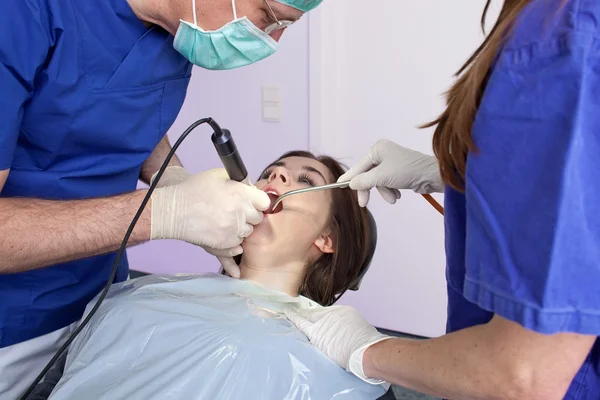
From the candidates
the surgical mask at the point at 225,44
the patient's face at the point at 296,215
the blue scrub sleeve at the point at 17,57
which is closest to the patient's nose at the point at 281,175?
the patient's face at the point at 296,215

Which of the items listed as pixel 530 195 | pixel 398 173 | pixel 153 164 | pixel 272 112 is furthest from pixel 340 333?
pixel 272 112

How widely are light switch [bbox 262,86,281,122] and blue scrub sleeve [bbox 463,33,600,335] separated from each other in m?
2.12

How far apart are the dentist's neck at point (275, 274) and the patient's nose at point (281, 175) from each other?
232 mm

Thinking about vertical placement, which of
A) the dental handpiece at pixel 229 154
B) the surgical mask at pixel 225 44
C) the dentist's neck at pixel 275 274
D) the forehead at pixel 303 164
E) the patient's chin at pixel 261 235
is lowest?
the dentist's neck at pixel 275 274

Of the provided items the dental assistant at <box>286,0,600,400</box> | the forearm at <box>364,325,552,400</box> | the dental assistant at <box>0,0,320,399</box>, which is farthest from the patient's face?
the dental assistant at <box>286,0,600,400</box>

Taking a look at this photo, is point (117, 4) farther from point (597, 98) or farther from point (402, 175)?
point (597, 98)

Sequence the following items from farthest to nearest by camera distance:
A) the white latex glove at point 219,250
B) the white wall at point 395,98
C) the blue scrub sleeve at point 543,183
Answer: the white wall at point 395,98 → the white latex glove at point 219,250 → the blue scrub sleeve at point 543,183

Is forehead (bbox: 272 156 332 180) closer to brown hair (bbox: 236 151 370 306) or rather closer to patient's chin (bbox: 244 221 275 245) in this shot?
brown hair (bbox: 236 151 370 306)

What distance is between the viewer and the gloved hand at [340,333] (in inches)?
41.3

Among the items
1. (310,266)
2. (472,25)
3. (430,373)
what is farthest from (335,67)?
(430,373)

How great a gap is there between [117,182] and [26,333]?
41 centimetres

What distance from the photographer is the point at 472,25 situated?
7.68ft

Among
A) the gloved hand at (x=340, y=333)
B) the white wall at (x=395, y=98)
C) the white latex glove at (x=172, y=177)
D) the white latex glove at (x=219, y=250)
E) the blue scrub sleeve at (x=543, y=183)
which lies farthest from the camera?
the white wall at (x=395, y=98)

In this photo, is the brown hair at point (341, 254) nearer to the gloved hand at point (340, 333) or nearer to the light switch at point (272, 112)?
the gloved hand at point (340, 333)
